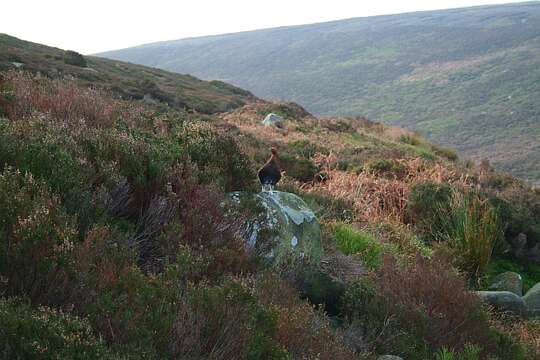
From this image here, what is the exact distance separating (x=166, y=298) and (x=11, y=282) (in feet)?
2.36

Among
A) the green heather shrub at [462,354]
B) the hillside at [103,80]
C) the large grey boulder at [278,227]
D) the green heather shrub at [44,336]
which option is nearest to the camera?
the green heather shrub at [44,336]

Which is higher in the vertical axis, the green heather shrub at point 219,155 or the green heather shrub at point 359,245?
the green heather shrub at point 219,155

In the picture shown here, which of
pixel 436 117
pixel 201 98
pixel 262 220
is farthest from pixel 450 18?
pixel 262 220

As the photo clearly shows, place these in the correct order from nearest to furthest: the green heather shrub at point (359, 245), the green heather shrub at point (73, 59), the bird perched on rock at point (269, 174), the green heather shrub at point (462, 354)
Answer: the green heather shrub at point (462, 354)
the bird perched on rock at point (269, 174)
the green heather shrub at point (359, 245)
the green heather shrub at point (73, 59)

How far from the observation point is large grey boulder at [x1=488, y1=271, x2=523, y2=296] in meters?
7.92

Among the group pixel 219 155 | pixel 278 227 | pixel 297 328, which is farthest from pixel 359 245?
pixel 297 328

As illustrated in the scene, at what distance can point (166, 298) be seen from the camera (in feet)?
9.70

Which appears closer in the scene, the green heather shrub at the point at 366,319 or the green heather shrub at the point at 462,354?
the green heather shrub at the point at 462,354

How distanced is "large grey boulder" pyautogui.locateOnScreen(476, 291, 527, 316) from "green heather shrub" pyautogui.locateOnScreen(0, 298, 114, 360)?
553 centimetres

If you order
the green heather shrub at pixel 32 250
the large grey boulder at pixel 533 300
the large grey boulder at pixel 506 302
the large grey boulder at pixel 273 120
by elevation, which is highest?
the green heather shrub at pixel 32 250

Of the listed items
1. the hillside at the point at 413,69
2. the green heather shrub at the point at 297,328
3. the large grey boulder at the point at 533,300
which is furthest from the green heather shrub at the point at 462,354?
the hillside at the point at 413,69

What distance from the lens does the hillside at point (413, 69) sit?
5850 cm

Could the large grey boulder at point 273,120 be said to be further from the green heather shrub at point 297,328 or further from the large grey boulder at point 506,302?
the green heather shrub at point 297,328

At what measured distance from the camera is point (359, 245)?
666cm
